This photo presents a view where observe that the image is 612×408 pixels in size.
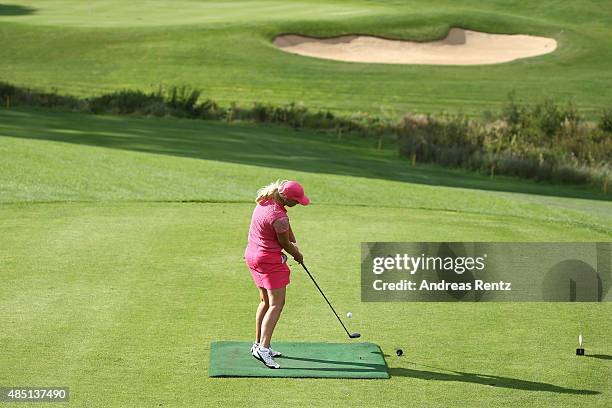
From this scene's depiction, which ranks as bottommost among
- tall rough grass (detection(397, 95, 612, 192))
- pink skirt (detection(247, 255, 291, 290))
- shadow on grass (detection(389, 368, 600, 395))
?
tall rough grass (detection(397, 95, 612, 192))

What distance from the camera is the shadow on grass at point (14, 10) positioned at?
5363 cm

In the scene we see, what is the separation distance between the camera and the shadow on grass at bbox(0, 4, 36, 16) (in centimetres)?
5363

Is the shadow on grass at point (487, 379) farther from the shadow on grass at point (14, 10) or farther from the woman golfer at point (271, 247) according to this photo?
the shadow on grass at point (14, 10)

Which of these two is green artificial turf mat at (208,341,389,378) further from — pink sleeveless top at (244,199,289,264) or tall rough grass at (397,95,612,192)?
tall rough grass at (397,95,612,192)

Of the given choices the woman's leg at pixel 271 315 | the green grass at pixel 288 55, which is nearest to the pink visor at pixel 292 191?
the woman's leg at pixel 271 315

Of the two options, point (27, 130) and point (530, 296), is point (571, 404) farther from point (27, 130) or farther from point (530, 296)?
point (27, 130)

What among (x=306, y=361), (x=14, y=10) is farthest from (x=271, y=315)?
(x=14, y=10)

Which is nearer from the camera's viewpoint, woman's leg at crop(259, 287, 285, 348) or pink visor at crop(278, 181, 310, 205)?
pink visor at crop(278, 181, 310, 205)

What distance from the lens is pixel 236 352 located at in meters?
10.5

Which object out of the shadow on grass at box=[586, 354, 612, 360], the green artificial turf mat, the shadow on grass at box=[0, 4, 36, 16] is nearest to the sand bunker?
the shadow on grass at box=[0, 4, 36, 16]

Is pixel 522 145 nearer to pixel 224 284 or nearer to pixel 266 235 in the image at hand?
pixel 224 284

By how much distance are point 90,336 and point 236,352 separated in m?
1.45

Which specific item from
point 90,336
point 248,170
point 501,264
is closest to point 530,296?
point 501,264

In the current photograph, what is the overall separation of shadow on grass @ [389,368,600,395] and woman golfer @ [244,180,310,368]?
3.87 feet
